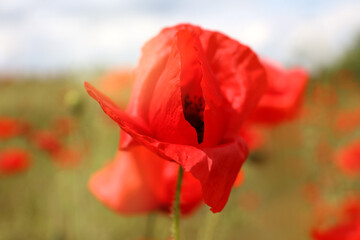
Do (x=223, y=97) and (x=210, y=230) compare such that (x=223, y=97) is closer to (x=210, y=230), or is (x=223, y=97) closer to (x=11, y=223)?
(x=210, y=230)

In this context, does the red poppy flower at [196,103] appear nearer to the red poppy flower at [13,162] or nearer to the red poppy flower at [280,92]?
the red poppy flower at [280,92]

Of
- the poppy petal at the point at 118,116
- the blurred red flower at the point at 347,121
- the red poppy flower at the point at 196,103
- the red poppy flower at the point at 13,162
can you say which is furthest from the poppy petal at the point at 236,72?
the blurred red flower at the point at 347,121

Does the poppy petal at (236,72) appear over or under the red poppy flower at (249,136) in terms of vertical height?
over

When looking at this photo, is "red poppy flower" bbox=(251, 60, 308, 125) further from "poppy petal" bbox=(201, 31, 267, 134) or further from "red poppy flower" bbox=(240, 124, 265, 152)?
"poppy petal" bbox=(201, 31, 267, 134)

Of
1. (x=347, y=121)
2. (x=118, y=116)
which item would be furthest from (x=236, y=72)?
Answer: (x=347, y=121)

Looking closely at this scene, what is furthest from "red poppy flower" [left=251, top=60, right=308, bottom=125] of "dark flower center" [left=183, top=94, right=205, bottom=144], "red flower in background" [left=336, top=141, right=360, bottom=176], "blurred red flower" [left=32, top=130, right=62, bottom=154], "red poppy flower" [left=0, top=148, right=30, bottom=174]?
"red flower in background" [left=336, top=141, right=360, bottom=176]

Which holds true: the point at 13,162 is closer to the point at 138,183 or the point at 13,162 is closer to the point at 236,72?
the point at 138,183
